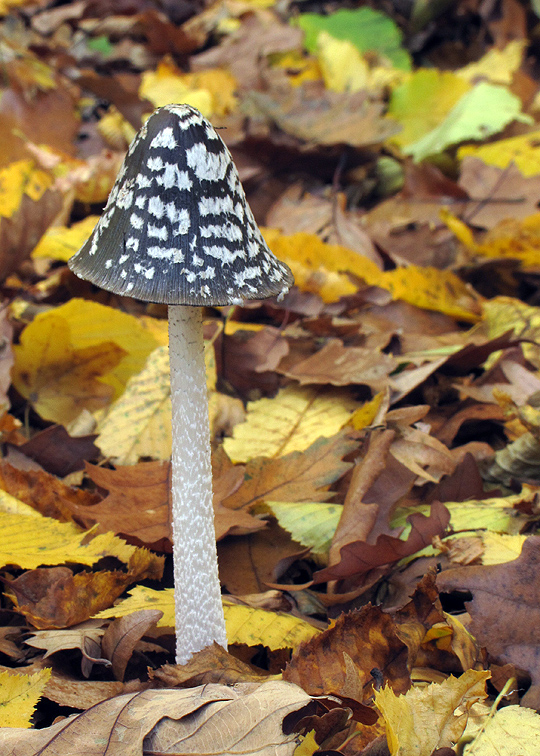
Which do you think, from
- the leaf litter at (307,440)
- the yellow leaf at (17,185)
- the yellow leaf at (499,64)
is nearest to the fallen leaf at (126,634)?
the leaf litter at (307,440)

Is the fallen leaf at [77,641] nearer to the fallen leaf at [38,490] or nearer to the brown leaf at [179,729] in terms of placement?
the brown leaf at [179,729]

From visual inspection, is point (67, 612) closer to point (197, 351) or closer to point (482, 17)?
point (197, 351)

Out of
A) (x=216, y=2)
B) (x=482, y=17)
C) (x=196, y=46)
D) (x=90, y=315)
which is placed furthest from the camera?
(x=216, y=2)

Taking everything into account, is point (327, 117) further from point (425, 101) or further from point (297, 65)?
point (297, 65)

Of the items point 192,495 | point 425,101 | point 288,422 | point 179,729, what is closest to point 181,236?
point 192,495

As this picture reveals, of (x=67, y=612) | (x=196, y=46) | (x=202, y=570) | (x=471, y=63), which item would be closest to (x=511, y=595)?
(x=202, y=570)

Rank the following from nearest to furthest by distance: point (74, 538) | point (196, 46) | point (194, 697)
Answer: point (194, 697) → point (74, 538) → point (196, 46)
